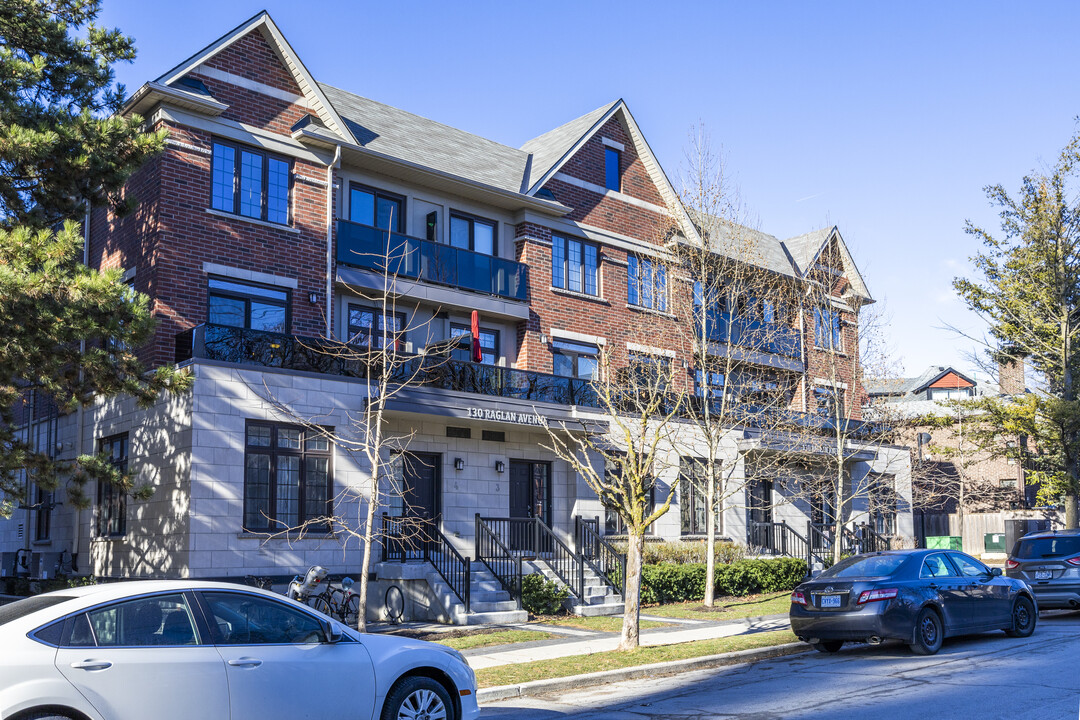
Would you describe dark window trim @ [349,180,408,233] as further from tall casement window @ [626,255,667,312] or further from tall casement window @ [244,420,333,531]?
tall casement window @ [626,255,667,312]

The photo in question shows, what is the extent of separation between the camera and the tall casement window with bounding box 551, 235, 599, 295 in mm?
25484

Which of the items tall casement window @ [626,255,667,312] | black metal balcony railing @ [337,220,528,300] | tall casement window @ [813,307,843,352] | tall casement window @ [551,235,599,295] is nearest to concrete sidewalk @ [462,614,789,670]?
black metal balcony railing @ [337,220,528,300]

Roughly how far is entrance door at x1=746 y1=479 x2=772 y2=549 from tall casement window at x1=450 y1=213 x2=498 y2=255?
990cm

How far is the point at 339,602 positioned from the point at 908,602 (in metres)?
9.16

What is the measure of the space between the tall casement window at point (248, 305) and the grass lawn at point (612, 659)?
9.55 metres

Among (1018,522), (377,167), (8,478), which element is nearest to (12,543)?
(8,478)

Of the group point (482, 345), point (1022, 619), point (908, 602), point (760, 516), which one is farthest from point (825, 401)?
point (908, 602)

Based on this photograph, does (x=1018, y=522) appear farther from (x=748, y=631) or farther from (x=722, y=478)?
(x=748, y=631)

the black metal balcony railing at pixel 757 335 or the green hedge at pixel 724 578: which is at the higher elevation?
the black metal balcony railing at pixel 757 335

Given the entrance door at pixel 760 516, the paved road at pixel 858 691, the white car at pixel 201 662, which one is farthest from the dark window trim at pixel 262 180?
the entrance door at pixel 760 516

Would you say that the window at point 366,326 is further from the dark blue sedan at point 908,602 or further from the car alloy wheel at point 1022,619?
the car alloy wheel at point 1022,619

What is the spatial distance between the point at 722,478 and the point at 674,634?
31.7ft

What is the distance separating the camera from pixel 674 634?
15938mm

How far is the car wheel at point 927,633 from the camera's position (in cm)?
1300
